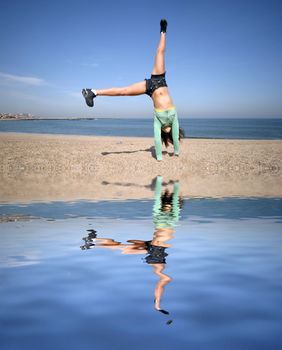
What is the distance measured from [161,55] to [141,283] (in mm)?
9763

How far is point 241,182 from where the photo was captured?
8383 millimetres

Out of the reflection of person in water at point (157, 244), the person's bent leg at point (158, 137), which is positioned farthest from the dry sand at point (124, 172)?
the reflection of person in water at point (157, 244)

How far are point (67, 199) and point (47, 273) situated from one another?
3.57 m

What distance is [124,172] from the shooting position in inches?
396

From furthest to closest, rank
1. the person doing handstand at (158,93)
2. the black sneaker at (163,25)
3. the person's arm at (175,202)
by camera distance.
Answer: the person doing handstand at (158,93)
the black sneaker at (163,25)
the person's arm at (175,202)

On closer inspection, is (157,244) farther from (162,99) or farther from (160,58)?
(160,58)

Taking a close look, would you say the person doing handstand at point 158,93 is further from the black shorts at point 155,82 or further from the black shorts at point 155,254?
the black shorts at point 155,254

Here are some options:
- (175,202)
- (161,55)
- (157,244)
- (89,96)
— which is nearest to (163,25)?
(161,55)

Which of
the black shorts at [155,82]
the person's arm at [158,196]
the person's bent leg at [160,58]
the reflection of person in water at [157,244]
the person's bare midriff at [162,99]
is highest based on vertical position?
the person's bent leg at [160,58]

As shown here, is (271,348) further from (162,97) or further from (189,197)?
(162,97)

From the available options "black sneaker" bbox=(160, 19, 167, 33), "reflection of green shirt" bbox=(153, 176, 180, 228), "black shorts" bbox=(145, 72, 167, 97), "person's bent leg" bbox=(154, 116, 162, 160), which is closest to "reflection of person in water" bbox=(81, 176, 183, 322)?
"reflection of green shirt" bbox=(153, 176, 180, 228)

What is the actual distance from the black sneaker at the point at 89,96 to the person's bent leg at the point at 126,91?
21 cm

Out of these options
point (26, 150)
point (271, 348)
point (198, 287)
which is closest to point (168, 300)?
point (198, 287)

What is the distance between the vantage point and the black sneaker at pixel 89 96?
431 inches
